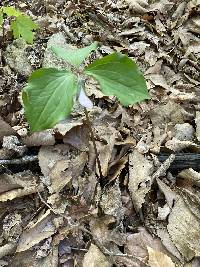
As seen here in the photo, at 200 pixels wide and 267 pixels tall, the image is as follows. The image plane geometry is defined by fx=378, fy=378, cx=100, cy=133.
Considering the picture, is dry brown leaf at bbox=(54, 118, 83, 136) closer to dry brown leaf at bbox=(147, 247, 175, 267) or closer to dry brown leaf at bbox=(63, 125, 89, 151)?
dry brown leaf at bbox=(63, 125, 89, 151)

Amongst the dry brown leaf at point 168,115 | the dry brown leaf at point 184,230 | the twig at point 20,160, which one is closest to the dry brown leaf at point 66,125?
the twig at point 20,160

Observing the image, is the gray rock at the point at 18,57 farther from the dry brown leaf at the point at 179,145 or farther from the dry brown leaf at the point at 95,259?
the dry brown leaf at the point at 95,259

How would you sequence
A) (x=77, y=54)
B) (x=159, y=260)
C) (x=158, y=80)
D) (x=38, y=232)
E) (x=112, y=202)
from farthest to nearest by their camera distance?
1. (x=158, y=80)
2. (x=112, y=202)
3. (x=38, y=232)
4. (x=159, y=260)
5. (x=77, y=54)

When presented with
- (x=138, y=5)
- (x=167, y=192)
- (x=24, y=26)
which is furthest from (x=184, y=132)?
(x=138, y=5)

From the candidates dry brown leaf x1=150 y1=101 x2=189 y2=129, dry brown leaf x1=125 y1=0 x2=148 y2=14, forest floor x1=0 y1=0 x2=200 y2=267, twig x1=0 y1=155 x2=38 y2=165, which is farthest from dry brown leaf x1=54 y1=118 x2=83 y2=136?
dry brown leaf x1=125 y1=0 x2=148 y2=14

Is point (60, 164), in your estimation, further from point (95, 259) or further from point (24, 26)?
point (24, 26)

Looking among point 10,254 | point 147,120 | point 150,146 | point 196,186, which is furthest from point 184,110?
point 10,254

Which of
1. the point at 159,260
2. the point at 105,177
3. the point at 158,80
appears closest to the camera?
the point at 159,260
